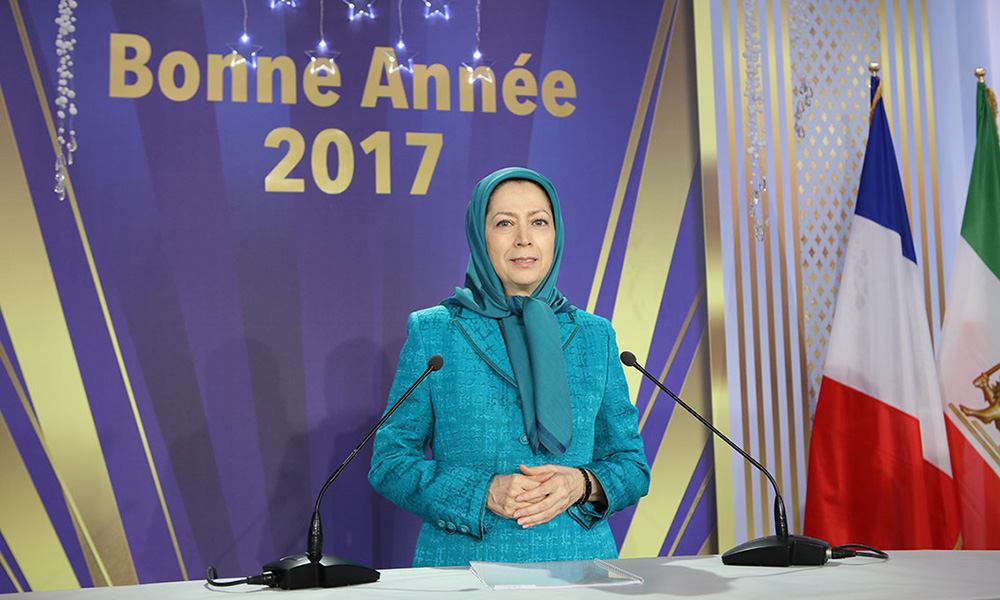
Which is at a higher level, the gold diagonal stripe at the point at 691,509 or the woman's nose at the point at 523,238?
the woman's nose at the point at 523,238

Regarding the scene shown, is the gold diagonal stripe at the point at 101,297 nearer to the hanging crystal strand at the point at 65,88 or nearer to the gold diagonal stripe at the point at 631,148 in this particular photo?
the hanging crystal strand at the point at 65,88

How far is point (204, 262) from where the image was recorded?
2891 millimetres

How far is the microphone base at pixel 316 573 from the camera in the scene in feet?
4.86

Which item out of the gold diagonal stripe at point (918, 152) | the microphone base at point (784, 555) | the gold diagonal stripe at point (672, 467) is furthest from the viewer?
the gold diagonal stripe at point (918, 152)

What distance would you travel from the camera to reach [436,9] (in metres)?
3.15

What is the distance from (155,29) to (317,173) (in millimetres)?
698

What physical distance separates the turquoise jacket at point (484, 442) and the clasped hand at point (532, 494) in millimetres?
36

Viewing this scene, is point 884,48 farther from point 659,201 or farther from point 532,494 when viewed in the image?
point 532,494

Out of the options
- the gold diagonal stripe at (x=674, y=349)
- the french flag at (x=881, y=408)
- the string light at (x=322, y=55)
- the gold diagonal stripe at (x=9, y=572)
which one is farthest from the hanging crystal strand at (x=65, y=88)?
the french flag at (x=881, y=408)

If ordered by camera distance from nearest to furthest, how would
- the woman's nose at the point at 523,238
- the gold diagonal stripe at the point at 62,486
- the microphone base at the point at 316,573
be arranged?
the microphone base at the point at 316,573
the woman's nose at the point at 523,238
the gold diagonal stripe at the point at 62,486

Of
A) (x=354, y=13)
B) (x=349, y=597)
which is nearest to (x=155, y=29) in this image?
(x=354, y=13)

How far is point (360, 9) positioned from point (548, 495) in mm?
1909

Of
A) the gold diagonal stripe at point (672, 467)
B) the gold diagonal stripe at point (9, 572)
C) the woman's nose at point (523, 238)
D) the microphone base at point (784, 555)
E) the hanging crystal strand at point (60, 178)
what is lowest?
the gold diagonal stripe at point (9, 572)

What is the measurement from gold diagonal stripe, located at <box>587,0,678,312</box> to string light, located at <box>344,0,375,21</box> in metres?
1.00
